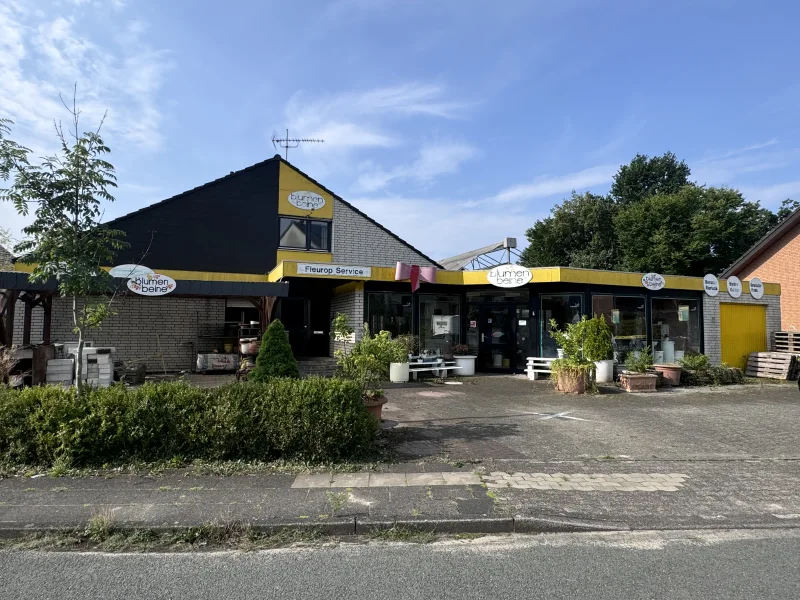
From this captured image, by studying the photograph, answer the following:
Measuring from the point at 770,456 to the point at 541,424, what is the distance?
2945mm

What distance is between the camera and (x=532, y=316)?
46.9ft

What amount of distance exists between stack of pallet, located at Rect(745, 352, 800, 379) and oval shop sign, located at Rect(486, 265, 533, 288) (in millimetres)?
7933

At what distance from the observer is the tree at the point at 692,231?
1368 inches

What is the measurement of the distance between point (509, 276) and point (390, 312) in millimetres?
3490

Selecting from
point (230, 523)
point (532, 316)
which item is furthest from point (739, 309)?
point (230, 523)

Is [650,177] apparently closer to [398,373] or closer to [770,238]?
[770,238]

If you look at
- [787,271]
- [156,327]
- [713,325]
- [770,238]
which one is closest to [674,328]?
[713,325]

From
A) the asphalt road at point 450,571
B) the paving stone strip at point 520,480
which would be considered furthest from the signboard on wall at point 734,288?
the asphalt road at point 450,571

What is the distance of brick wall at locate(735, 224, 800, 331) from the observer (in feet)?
62.0

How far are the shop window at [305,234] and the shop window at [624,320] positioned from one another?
931cm

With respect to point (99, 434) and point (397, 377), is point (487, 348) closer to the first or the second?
point (397, 377)

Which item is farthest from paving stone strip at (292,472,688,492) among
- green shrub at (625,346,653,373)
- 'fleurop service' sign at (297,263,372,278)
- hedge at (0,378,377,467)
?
'fleurop service' sign at (297,263,372,278)

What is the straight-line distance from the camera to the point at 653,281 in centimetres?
1401

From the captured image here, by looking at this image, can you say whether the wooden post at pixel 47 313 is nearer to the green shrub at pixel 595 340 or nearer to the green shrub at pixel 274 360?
the green shrub at pixel 274 360
